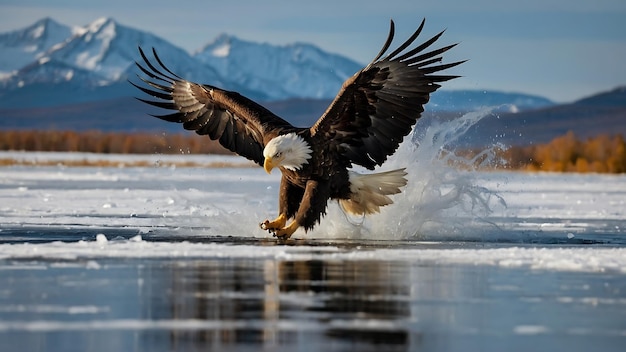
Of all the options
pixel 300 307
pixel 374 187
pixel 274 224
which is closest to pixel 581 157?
pixel 374 187

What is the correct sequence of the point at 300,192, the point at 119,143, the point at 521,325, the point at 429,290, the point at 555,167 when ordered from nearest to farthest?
the point at 521,325, the point at 429,290, the point at 300,192, the point at 555,167, the point at 119,143

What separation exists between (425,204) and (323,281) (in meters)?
4.69

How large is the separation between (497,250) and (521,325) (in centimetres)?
399

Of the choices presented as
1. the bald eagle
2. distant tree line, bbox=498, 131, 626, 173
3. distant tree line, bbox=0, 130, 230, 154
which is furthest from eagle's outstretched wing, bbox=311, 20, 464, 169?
distant tree line, bbox=0, 130, 230, 154

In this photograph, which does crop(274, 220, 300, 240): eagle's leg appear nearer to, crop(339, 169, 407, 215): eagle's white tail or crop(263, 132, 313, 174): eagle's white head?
crop(263, 132, 313, 174): eagle's white head

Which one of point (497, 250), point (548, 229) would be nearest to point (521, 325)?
point (497, 250)

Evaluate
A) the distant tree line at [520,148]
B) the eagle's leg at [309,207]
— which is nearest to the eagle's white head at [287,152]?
the eagle's leg at [309,207]

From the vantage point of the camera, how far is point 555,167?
41.8 m

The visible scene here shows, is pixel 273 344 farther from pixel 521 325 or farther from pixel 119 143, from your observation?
pixel 119 143

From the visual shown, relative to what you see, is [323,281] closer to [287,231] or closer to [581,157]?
[287,231]

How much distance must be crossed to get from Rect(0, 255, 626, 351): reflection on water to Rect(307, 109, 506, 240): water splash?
10.3 ft

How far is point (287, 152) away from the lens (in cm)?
1145

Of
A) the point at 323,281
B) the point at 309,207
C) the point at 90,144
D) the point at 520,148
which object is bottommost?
the point at 323,281

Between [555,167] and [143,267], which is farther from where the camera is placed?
[555,167]
